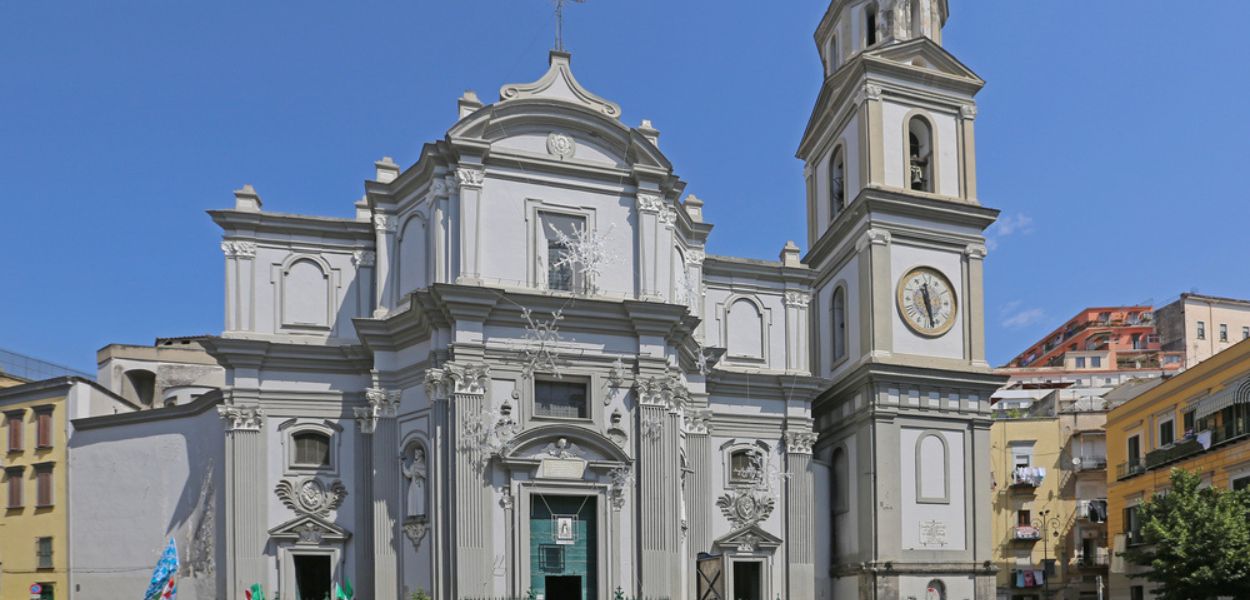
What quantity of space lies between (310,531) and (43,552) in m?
11.1

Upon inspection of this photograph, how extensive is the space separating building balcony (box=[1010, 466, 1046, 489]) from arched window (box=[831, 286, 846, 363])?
1398 cm

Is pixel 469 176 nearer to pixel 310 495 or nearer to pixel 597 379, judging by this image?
pixel 597 379

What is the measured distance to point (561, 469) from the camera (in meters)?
30.5

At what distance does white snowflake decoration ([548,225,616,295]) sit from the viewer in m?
32.0

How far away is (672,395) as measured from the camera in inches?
1257

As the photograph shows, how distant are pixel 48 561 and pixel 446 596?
1557 cm

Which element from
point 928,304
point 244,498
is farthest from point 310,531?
point 928,304

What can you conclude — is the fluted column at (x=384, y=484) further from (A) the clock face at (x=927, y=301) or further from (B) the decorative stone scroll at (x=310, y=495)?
(A) the clock face at (x=927, y=301)

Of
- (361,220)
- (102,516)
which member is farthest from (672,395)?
(102,516)

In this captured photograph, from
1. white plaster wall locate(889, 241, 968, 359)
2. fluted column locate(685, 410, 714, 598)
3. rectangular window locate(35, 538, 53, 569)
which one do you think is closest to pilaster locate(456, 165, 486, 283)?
fluted column locate(685, 410, 714, 598)

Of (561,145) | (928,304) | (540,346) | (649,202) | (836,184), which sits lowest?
(540,346)

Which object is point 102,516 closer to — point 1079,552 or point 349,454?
A: point 349,454

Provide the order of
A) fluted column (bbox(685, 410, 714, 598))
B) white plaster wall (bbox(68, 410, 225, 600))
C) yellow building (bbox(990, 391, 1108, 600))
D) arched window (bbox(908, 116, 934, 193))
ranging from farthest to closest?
1. yellow building (bbox(990, 391, 1108, 600))
2. arched window (bbox(908, 116, 934, 193))
3. fluted column (bbox(685, 410, 714, 598))
4. white plaster wall (bbox(68, 410, 225, 600))

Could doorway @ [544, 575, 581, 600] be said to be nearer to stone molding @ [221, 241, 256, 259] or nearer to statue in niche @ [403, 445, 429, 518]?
statue in niche @ [403, 445, 429, 518]
